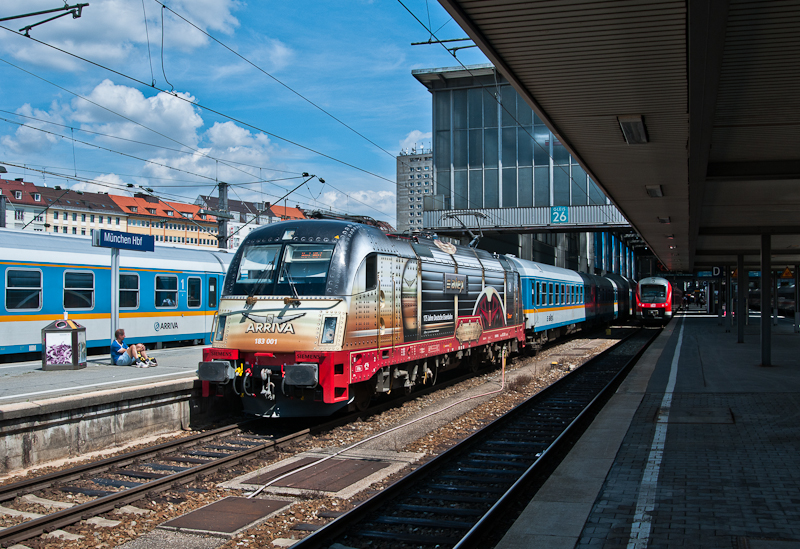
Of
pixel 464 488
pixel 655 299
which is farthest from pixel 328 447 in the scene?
pixel 655 299

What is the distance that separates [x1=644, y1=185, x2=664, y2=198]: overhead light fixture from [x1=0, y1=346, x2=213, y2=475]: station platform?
30.4 ft

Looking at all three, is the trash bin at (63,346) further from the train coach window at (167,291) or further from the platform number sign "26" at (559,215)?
the platform number sign "26" at (559,215)

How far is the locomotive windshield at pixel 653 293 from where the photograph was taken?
40.7m

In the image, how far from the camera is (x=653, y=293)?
4094 cm

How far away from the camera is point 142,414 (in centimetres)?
948

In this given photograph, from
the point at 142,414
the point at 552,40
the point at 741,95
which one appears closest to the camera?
the point at 552,40

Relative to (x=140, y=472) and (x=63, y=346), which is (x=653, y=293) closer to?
(x=63, y=346)

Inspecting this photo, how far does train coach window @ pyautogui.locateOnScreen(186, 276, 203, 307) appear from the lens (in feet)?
59.3

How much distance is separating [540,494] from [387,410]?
5537 millimetres

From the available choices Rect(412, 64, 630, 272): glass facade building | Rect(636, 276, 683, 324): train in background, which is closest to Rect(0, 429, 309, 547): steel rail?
Rect(412, 64, 630, 272): glass facade building

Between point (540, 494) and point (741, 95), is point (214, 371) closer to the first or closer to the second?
point (540, 494)

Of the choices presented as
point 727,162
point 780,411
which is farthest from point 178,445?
point 727,162

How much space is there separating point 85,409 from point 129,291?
8.20 meters

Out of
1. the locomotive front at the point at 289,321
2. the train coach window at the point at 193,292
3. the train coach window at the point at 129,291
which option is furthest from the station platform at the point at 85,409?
the train coach window at the point at 193,292
